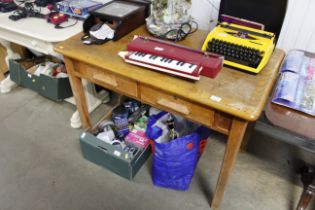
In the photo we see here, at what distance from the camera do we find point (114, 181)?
1.52 meters

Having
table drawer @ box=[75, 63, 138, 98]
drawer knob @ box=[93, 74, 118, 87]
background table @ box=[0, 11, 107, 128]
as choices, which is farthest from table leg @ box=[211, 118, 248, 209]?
background table @ box=[0, 11, 107, 128]

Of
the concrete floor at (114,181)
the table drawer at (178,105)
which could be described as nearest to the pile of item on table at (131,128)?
the concrete floor at (114,181)

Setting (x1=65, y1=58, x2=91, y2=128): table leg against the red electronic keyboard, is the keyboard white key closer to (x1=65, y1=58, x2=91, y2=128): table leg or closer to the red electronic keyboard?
the red electronic keyboard

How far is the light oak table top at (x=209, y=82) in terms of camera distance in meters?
0.93

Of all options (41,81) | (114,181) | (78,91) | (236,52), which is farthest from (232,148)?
(41,81)

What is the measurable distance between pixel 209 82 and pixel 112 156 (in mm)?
731

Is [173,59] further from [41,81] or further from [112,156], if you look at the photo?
[41,81]

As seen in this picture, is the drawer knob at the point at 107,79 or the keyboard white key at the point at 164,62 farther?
the drawer knob at the point at 107,79

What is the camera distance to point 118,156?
4.64 ft

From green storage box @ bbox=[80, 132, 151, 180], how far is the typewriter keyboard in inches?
28.6

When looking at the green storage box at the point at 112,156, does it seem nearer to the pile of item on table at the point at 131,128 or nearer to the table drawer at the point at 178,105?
the pile of item on table at the point at 131,128

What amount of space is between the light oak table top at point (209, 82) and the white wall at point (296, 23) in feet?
0.82

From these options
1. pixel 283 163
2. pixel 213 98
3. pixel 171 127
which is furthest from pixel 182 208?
pixel 213 98

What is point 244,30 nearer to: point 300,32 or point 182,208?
point 300,32
